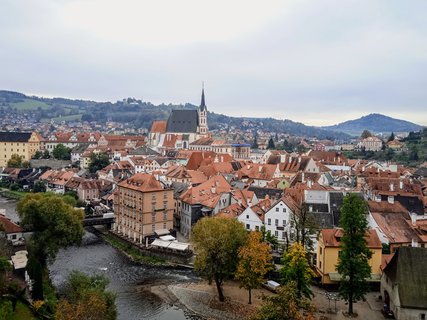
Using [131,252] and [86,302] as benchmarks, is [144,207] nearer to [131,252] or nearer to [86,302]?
[131,252]

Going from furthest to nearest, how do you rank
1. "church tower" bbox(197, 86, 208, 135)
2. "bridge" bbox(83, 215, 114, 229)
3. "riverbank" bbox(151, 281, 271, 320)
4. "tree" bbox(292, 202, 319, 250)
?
"church tower" bbox(197, 86, 208, 135) < "bridge" bbox(83, 215, 114, 229) < "tree" bbox(292, 202, 319, 250) < "riverbank" bbox(151, 281, 271, 320)

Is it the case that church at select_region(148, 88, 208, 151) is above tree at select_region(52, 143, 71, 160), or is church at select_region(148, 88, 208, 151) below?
above

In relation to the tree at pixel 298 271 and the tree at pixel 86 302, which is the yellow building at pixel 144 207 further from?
the tree at pixel 298 271

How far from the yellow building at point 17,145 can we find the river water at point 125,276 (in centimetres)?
7448

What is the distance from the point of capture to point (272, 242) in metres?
41.8

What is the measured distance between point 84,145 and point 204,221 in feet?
304

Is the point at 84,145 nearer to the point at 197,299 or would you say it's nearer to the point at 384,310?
the point at 197,299

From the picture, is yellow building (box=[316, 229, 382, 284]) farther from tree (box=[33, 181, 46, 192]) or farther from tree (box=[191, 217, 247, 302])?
tree (box=[33, 181, 46, 192])

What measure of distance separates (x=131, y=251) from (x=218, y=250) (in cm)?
1655

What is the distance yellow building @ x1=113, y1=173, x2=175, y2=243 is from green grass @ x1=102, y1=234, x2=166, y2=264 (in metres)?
1.19

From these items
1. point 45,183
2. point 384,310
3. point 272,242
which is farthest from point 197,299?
point 45,183

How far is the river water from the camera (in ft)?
107

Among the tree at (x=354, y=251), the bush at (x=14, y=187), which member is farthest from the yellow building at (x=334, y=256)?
the bush at (x=14, y=187)

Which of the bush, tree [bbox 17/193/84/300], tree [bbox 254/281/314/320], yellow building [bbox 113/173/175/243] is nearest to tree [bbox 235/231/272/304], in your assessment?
tree [bbox 254/281/314/320]
